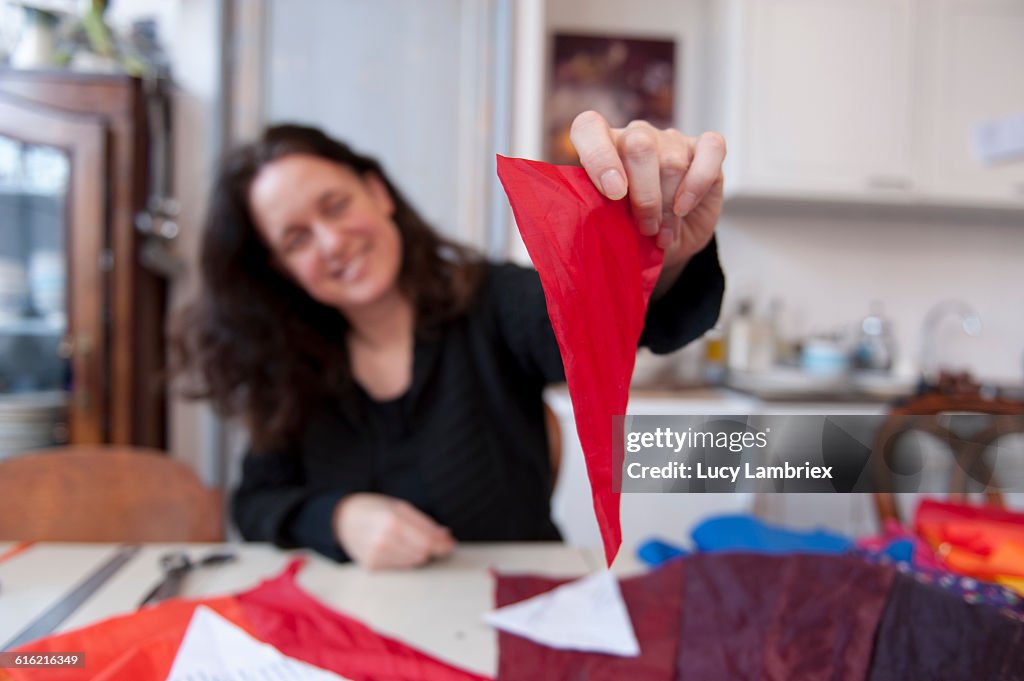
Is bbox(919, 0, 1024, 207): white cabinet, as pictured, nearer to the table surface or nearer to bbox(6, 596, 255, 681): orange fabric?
the table surface

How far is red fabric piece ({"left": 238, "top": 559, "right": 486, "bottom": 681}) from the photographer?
453mm

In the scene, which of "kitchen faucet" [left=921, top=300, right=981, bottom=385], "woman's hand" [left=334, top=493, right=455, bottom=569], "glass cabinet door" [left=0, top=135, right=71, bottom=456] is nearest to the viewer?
"woman's hand" [left=334, top=493, right=455, bottom=569]

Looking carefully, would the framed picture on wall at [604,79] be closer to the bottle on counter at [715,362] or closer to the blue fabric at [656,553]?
the bottle on counter at [715,362]

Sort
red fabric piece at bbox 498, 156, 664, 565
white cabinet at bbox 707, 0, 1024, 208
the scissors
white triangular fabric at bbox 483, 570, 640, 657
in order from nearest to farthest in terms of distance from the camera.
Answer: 1. red fabric piece at bbox 498, 156, 664, 565
2. white triangular fabric at bbox 483, 570, 640, 657
3. the scissors
4. white cabinet at bbox 707, 0, 1024, 208

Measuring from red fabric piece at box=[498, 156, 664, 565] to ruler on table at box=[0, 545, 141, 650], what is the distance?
43 cm

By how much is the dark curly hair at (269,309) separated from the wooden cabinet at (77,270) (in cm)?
69

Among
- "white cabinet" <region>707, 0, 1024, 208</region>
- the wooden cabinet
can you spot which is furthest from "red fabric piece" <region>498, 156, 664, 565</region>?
"white cabinet" <region>707, 0, 1024, 208</region>

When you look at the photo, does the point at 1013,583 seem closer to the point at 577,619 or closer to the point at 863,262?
the point at 577,619

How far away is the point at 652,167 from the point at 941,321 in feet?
8.56

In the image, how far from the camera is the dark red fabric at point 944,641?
0.40 meters

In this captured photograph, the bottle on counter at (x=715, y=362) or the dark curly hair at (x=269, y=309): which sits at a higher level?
the dark curly hair at (x=269, y=309)

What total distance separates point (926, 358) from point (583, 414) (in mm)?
2611

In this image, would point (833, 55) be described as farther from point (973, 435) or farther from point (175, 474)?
point (175, 474)

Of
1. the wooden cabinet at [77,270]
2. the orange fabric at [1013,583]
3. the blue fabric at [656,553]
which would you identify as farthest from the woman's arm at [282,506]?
the wooden cabinet at [77,270]
